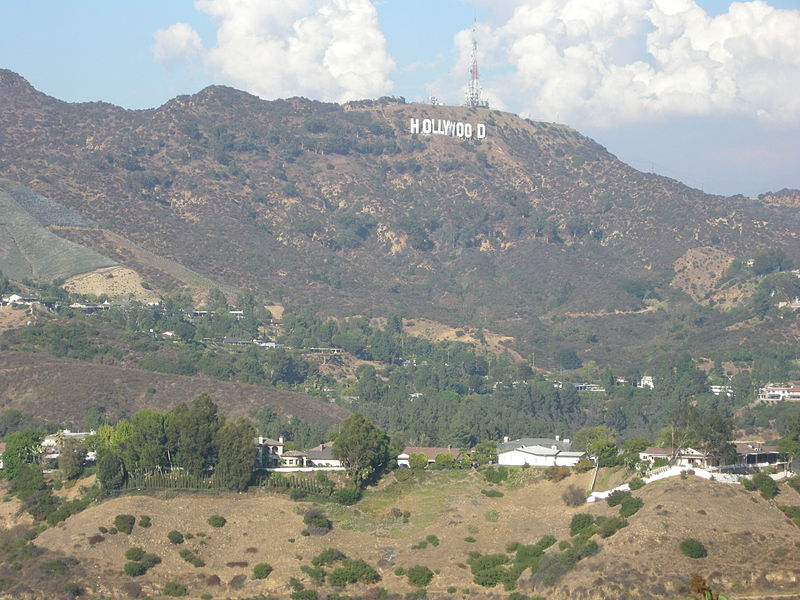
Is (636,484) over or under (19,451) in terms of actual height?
over

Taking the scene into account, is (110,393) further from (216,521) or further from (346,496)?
(216,521)

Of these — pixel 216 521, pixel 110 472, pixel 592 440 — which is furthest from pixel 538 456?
pixel 110 472

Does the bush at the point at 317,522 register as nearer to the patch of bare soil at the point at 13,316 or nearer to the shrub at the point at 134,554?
the shrub at the point at 134,554

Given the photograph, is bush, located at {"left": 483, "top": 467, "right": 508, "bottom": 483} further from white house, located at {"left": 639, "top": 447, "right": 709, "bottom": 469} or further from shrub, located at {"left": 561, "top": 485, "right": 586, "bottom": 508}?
white house, located at {"left": 639, "top": 447, "right": 709, "bottom": 469}

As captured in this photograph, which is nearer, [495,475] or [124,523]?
[124,523]

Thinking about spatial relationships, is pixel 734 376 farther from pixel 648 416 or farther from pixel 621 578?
→ pixel 621 578
